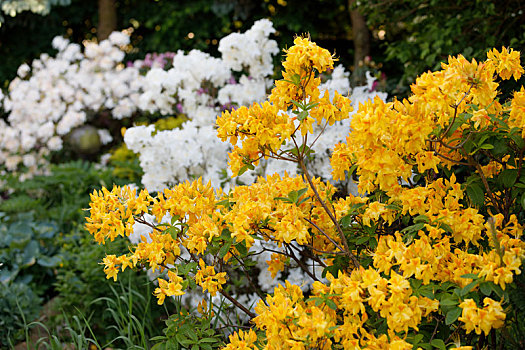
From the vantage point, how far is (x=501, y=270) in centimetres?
127

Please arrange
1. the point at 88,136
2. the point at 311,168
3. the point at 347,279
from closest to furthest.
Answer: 1. the point at 347,279
2. the point at 311,168
3. the point at 88,136

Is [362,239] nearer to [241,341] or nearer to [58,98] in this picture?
[241,341]

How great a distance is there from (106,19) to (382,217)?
22.9 ft

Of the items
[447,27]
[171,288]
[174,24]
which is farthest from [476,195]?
[174,24]

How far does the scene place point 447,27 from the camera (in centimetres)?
373

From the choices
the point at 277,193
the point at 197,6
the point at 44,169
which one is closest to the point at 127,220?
the point at 277,193

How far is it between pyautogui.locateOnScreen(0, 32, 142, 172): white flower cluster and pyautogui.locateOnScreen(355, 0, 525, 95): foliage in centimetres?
293

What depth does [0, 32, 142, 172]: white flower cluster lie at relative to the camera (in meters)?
5.59

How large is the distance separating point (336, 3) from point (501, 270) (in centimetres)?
625

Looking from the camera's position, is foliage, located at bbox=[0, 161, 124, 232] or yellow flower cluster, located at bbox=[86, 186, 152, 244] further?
foliage, located at bbox=[0, 161, 124, 232]

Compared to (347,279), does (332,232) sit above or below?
above

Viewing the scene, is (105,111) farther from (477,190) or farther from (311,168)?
(477,190)

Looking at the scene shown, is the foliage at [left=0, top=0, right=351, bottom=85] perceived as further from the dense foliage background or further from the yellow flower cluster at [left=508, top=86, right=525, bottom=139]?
the yellow flower cluster at [left=508, top=86, right=525, bottom=139]

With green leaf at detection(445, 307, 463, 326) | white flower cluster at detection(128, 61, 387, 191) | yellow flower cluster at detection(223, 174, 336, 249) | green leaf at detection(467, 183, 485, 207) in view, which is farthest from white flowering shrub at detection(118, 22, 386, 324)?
green leaf at detection(445, 307, 463, 326)
